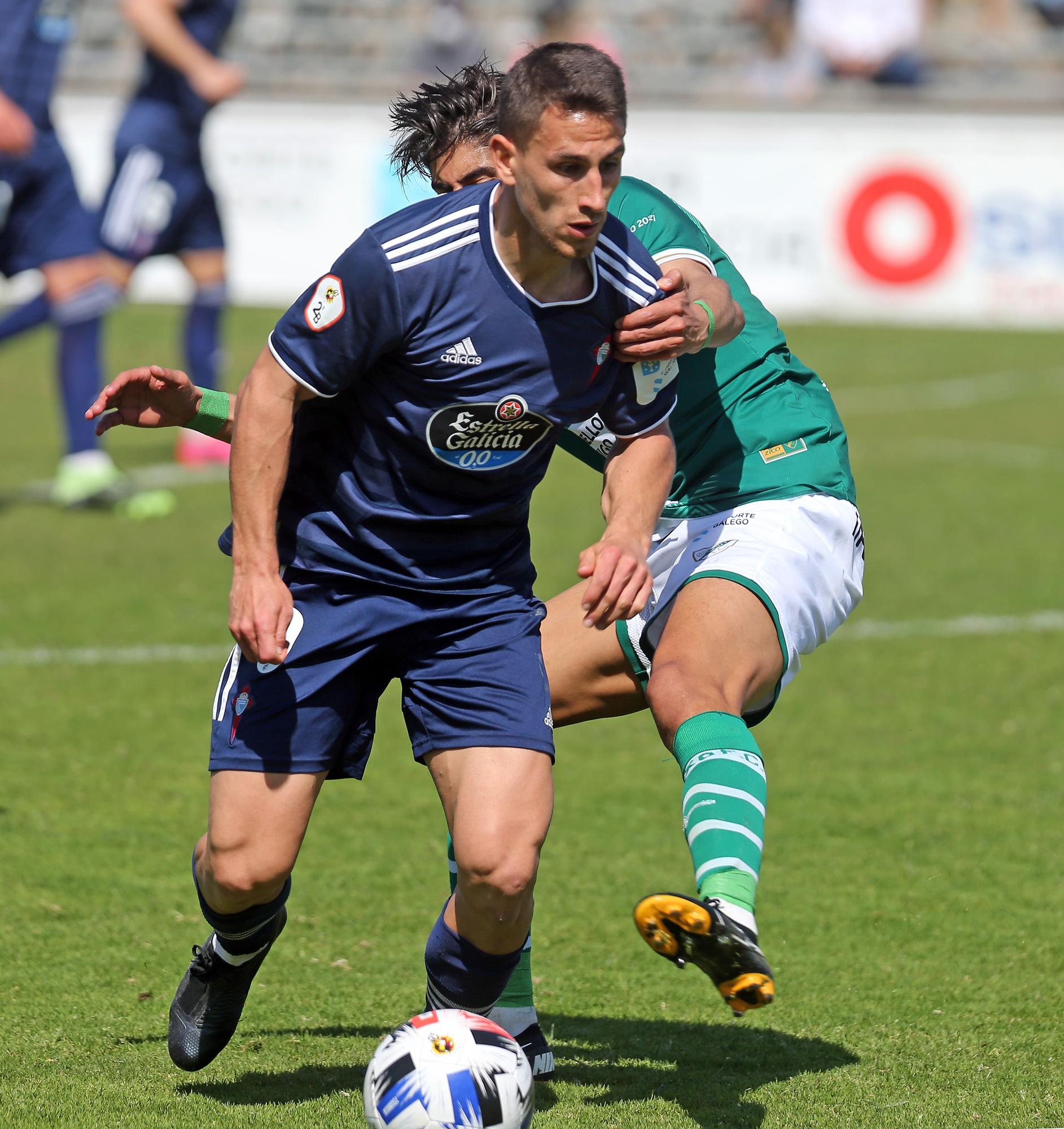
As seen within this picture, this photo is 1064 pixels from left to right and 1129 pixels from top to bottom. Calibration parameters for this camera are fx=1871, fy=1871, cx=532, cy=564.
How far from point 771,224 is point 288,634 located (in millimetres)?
14379

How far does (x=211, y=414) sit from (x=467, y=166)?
0.73 m

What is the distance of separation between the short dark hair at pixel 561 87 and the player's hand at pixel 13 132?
585 centimetres

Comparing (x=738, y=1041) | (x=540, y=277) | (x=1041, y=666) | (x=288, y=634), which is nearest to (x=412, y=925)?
(x=738, y=1041)

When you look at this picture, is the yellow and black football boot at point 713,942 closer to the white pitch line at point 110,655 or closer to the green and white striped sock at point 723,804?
the green and white striped sock at point 723,804

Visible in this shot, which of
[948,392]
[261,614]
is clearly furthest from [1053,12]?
[261,614]

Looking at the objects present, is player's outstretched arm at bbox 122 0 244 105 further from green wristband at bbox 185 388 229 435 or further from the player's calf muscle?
the player's calf muscle

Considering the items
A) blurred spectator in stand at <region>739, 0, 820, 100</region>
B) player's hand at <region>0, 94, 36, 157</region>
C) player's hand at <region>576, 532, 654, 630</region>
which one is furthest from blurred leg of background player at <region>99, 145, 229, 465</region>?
blurred spectator in stand at <region>739, 0, 820, 100</region>

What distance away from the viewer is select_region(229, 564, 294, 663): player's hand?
3.35 metres

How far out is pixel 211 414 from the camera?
373 cm

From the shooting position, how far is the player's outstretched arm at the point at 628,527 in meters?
3.34

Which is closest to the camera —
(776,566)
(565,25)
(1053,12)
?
(776,566)

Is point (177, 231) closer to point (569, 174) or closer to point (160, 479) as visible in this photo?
point (160, 479)

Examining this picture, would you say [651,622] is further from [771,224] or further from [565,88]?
[771,224]

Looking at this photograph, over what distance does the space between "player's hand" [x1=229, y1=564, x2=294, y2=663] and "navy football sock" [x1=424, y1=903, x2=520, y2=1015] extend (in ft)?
2.31
